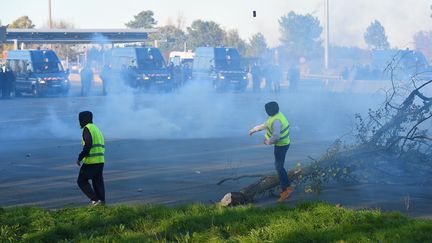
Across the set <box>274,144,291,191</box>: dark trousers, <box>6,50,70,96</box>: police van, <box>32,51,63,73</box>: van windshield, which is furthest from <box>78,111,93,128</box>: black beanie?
<box>32,51,63,73</box>: van windshield

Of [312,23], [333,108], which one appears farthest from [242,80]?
[333,108]

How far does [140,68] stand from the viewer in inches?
1754

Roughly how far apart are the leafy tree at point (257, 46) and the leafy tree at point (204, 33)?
8.63m

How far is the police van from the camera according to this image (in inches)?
1695

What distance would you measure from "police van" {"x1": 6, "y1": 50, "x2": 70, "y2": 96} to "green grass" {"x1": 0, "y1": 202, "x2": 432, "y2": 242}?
34062 millimetres

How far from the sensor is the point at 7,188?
13062 millimetres

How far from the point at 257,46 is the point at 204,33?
78.4 ft

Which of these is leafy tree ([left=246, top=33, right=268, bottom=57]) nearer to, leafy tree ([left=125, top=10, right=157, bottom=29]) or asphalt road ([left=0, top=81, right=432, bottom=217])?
asphalt road ([left=0, top=81, right=432, bottom=217])

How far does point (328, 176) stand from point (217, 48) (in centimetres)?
3568

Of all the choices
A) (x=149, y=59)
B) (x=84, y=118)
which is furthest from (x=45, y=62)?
(x=84, y=118)

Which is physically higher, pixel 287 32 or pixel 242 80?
pixel 287 32

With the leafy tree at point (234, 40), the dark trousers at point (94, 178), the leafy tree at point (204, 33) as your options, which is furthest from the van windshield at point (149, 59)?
the leafy tree at point (204, 33)

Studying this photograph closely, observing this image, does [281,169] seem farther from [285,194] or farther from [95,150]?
[95,150]

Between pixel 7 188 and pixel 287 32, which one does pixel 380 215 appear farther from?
pixel 287 32
